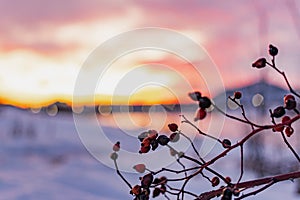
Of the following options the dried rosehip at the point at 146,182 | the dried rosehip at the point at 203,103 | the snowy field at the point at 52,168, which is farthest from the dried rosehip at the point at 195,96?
the snowy field at the point at 52,168

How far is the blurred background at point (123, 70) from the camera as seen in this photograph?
1.94 meters

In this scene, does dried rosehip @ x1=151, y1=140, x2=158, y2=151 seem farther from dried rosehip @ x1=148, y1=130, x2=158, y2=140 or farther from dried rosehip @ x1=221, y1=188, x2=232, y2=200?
dried rosehip @ x1=221, y1=188, x2=232, y2=200

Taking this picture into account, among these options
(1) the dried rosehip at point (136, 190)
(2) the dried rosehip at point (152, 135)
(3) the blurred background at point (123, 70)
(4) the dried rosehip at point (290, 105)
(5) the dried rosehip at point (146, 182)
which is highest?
(3) the blurred background at point (123, 70)

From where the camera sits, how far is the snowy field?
288 centimetres

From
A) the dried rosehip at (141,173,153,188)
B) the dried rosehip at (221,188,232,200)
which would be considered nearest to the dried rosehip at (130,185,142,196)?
the dried rosehip at (141,173,153,188)

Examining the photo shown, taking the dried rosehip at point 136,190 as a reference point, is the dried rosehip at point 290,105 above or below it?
above

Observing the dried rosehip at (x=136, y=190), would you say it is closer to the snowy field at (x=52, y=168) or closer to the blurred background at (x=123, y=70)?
the blurred background at (x=123, y=70)

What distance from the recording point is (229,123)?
17.3ft

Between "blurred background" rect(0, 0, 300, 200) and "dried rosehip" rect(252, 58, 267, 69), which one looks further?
"blurred background" rect(0, 0, 300, 200)

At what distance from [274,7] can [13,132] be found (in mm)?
4442

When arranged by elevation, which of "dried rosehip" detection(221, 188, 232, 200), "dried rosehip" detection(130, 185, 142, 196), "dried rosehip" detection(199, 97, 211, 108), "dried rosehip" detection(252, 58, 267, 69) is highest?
"dried rosehip" detection(252, 58, 267, 69)

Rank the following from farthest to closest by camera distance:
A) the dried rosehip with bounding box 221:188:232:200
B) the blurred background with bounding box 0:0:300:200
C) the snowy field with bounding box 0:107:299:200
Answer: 1. the snowy field with bounding box 0:107:299:200
2. the blurred background with bounding box 0:0:300:200
3. the dried rosehip with bounding box 221:188:232:200

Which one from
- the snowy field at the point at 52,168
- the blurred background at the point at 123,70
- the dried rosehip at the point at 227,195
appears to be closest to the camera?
the dried rosehip at the point at 227,195

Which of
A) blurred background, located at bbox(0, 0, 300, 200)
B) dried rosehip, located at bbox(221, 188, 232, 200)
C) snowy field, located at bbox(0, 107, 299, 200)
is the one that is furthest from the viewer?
snowy field, located at bbox(0, 107, 299, 200)
